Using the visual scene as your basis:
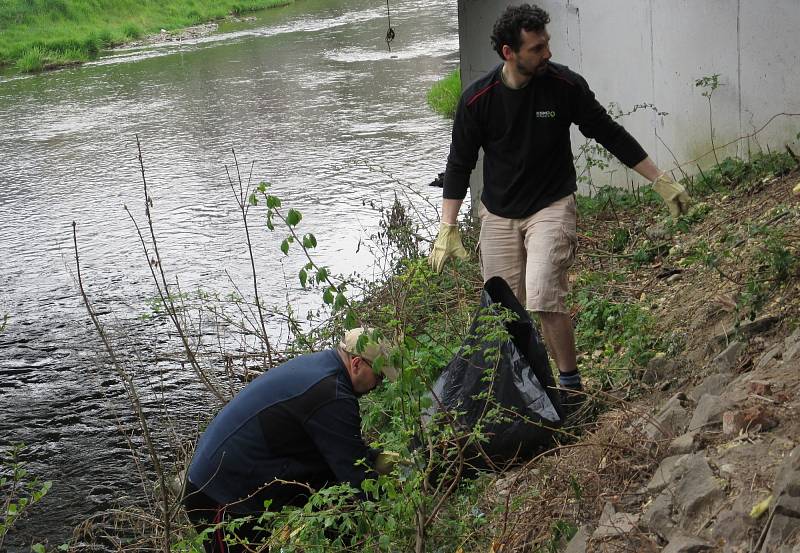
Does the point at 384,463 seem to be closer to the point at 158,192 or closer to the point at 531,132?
the point at 531,132

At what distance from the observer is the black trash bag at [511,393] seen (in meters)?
3.97

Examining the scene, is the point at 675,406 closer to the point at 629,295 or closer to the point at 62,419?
the point at 629,295

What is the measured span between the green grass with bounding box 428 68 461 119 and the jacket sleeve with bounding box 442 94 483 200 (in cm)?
954

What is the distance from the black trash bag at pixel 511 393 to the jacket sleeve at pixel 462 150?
26.8 inches

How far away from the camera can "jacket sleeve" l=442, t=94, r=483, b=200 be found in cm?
451

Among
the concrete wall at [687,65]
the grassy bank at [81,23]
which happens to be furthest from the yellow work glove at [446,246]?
the grassy bank at [81,23]

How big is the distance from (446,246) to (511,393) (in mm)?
963

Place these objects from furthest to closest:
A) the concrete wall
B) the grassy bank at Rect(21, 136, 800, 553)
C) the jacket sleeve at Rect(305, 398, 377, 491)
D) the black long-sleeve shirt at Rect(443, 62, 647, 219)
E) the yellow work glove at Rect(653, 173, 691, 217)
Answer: the concrete wall → the yellow work glove at Rect(653, 173, 691, 217) → the black long-sleeve shirt at Rect(443, 62, 647, 219) → the jacket sleeve at Rect(305, 398, 377, 491) → the grassy bank at Rect(21, 136, 800, 553)

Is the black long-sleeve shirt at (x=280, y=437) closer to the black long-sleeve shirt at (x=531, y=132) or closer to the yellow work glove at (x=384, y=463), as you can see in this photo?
the yellow work glove at (x=384, y=463)

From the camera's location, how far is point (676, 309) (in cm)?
520

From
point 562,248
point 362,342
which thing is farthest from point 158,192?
point 362,342

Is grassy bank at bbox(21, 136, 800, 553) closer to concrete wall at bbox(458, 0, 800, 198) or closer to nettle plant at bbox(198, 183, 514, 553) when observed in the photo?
nettle plant at bbox(198, 183, 514, 553)

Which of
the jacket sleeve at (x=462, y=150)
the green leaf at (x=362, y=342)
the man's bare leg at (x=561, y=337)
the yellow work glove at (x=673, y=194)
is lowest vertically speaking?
the man's bare leg at (x=561, y=337)

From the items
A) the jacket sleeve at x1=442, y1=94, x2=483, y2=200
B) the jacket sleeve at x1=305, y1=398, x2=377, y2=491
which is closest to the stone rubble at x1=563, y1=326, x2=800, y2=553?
the jacket sleeve at x1=305, y1=398, x2=377, y2=491
